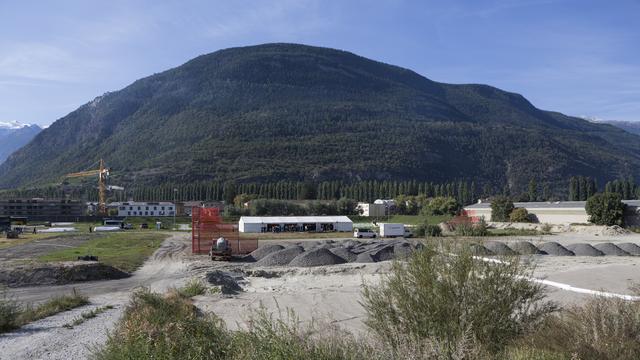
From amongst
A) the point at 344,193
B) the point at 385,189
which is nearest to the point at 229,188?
the point at 344,193

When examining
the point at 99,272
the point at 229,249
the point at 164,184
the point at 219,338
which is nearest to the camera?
the point at 219,338

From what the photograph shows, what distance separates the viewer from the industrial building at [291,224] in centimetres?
8006

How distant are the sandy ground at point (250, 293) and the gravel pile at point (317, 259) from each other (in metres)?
2.17

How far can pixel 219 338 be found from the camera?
28.0 ft

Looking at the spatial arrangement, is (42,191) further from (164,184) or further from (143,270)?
(143,270)

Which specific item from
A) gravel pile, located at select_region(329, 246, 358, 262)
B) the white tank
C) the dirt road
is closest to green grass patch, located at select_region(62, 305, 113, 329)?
the dirt road

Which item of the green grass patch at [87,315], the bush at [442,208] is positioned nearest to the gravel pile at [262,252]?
the green grass patch at [87,315]

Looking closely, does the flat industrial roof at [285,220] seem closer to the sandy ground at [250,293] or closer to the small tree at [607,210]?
the sandy ground at [250,293]

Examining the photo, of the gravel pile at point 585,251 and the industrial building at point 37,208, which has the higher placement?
the industrial building at point 37,208

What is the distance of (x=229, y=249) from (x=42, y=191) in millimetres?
162363

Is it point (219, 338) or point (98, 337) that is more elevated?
point (219, 338)

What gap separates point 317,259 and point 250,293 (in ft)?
46.1

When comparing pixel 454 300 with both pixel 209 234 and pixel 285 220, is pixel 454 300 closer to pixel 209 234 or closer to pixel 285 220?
pixel 209 234

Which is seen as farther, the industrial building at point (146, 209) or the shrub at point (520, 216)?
the industrial building at point (146, 209)
